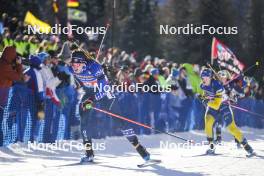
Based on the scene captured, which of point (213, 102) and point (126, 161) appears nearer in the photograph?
point (126, 161)

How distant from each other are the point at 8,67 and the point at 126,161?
2987mm

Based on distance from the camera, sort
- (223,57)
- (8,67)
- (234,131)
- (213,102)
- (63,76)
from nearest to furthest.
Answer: (8,67), (234,131), (213,102), (63,76), (223,57)

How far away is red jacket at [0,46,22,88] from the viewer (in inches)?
453

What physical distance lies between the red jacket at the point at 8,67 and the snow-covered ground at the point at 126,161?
1.40 metres

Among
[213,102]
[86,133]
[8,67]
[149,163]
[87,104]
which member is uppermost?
[8,67]

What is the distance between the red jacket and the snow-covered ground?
1.40 metres

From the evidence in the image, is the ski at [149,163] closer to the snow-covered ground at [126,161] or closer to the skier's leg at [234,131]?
the snow-covered ground at [126,161]

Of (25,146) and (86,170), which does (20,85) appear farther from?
(86,170)

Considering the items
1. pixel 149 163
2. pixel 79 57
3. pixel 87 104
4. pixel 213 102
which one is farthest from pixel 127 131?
pixel 213 102

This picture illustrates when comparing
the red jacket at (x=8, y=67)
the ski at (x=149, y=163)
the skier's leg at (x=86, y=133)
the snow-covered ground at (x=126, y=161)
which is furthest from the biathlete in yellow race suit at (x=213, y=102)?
the red jacket at (x=8, y=67)

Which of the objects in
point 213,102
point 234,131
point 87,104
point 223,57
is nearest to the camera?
point 87,104

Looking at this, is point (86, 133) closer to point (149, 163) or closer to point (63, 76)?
point (149, 163)

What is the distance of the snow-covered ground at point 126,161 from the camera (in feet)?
31.0

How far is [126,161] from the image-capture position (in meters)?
10.9
